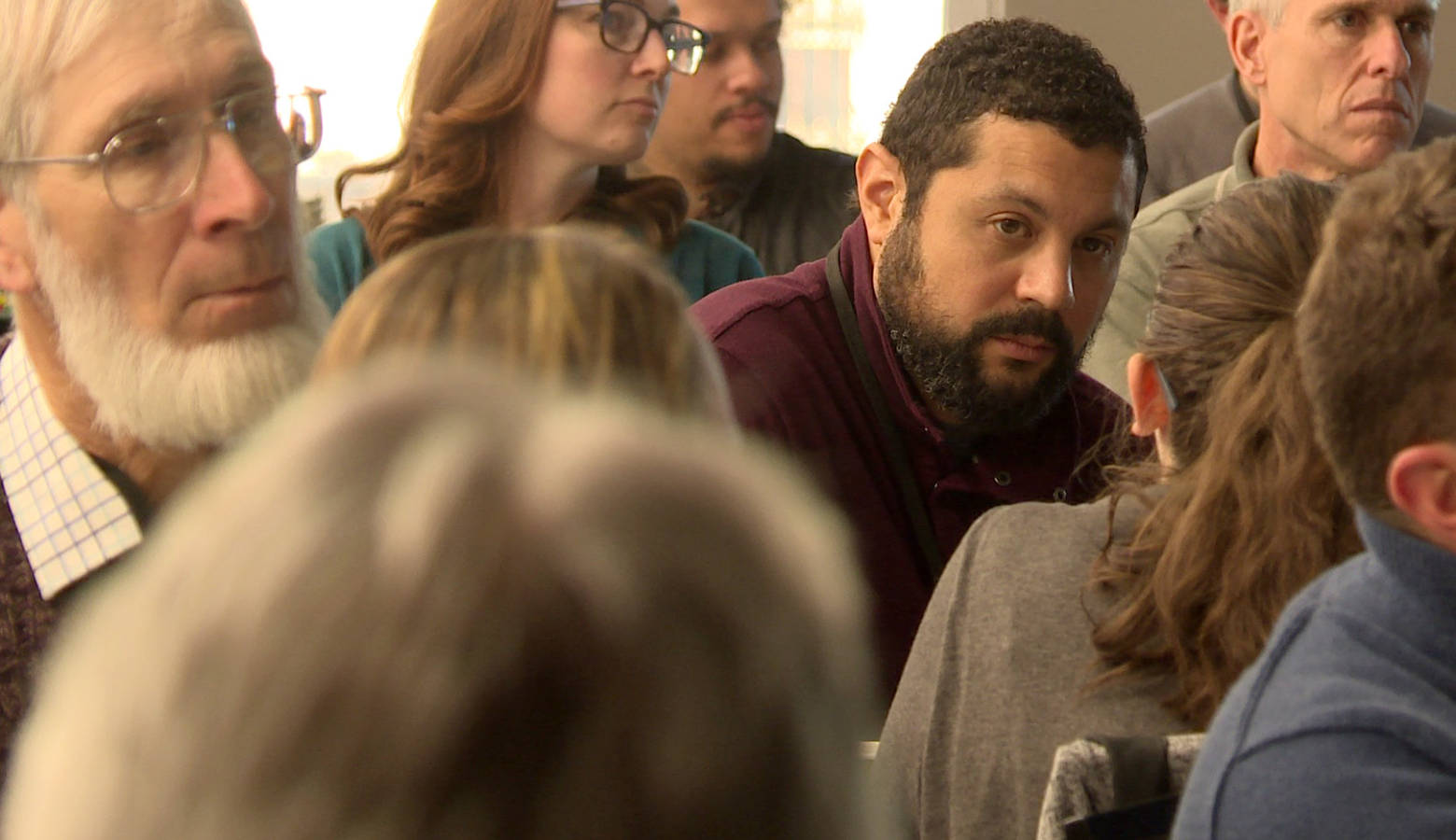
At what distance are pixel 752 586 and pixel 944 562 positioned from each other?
1.35 metres

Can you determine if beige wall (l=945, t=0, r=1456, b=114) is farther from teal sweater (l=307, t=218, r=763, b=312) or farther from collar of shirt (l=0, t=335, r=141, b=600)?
Answer: collar of shirt (l=0, t=335, r=141, b=600)

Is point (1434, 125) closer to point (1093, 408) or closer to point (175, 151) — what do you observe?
point (1093, 408)

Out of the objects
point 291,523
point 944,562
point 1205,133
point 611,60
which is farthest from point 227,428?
point 1205,133

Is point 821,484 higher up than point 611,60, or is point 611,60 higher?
point 611,60

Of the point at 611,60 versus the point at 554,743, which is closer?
the point at 554,743

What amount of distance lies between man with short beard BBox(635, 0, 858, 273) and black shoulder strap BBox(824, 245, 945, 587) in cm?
109

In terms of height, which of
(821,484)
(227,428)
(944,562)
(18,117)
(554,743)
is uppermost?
(18,117)

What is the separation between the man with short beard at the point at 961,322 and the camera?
1808mm

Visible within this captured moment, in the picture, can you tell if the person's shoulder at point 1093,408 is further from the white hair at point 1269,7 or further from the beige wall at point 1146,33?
the beige wall at point 1146,33

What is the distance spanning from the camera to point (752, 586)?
486mm

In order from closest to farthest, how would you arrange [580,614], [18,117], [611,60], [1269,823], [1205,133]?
[580,614] → [1269,823] → [18,117] → [611,60] → [1205,133]

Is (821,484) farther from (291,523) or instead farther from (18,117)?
(291,523)

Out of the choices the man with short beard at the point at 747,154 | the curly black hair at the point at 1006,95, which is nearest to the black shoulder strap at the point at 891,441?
the curly black hair at the point at 1006,95

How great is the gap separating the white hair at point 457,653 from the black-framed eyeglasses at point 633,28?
1.89 meters
